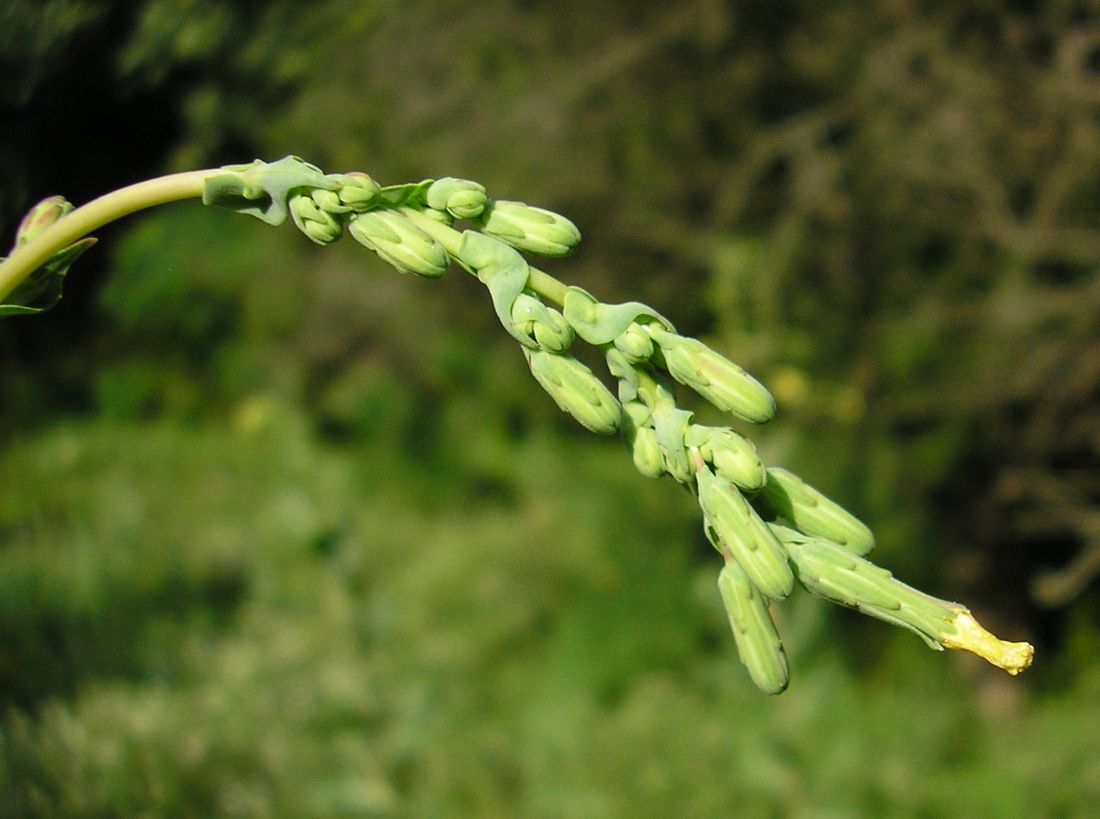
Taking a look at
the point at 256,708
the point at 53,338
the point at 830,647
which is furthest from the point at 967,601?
the point at 53,338

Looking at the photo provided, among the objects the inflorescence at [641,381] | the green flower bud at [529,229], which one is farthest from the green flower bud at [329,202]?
the green flower bud at [529,229]

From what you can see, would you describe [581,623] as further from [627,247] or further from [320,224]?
[320,224]

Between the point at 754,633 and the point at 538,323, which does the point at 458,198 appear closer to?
the point at 538,323

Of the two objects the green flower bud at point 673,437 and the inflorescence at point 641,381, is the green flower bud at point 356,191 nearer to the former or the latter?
the inflorescence at point 641,381

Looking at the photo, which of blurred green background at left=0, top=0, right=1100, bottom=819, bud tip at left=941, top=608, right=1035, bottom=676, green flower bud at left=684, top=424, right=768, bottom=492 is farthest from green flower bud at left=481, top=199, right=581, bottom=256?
blurred green background at left=0, top=0, right=1100, bottom=819

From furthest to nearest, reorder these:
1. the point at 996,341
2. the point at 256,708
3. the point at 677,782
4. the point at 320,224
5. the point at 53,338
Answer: the point at 996,341, the point at 677,782, the point at 256,708, the point at 53,338, the point at 320,224

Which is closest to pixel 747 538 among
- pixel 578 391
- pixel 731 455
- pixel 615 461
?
pixel 731 455
